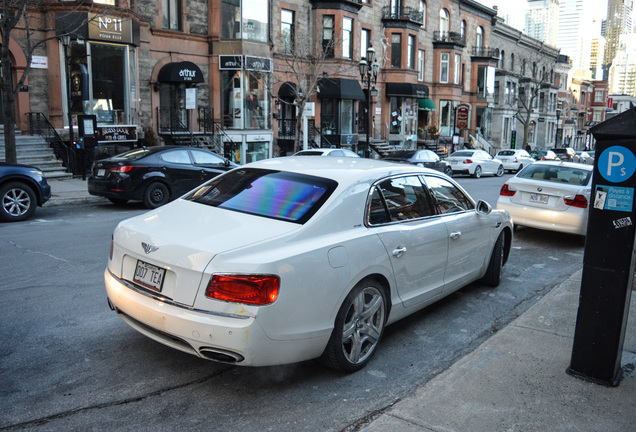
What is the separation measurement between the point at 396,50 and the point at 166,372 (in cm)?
3651

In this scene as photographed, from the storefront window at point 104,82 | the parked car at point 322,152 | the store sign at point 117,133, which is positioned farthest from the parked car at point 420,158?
the storefront window at point 104,82

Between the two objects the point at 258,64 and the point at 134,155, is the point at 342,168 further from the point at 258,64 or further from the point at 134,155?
the point at 258,64

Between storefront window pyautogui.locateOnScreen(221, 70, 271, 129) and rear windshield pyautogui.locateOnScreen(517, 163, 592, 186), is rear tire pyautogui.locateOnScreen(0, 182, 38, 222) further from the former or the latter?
storefront window pyautogui.locateOnScreen(221, 70, 271, 129)

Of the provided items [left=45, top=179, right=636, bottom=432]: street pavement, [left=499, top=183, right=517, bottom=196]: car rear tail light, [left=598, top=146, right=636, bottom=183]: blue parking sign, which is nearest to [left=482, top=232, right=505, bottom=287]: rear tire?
[left=45, top=179, right=636, bottom=432]: street pavement

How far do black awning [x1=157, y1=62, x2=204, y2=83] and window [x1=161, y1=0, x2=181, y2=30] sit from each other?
7.22ft

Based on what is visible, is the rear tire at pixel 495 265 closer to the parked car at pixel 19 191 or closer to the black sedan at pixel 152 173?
the black sedan at pixel 152 173

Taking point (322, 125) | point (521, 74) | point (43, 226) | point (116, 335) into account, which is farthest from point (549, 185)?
point (521, 74)

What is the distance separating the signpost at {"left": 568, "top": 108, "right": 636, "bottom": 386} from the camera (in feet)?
13.1

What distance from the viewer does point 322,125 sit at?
107ft

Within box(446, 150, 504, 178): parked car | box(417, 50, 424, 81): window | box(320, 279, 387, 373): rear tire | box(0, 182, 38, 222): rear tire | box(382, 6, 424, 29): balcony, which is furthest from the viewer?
box(417, 50, 424, 81): window

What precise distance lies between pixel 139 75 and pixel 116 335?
19836mm

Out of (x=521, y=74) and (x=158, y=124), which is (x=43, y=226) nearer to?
(x=158, y=124)

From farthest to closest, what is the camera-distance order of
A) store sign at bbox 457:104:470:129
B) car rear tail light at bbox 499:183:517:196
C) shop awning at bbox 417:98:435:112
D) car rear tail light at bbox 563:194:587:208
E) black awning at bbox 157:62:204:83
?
store sign at bbox 457:104:470:129 → shop awning at bbox 417:98:435:112 → black awning at bbox 157:62:204:83 → car rear tail light at bbox 499:183:517:196 → car rear tail light at bbox 563:194:587:208

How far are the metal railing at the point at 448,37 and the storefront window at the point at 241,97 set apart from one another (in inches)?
846
